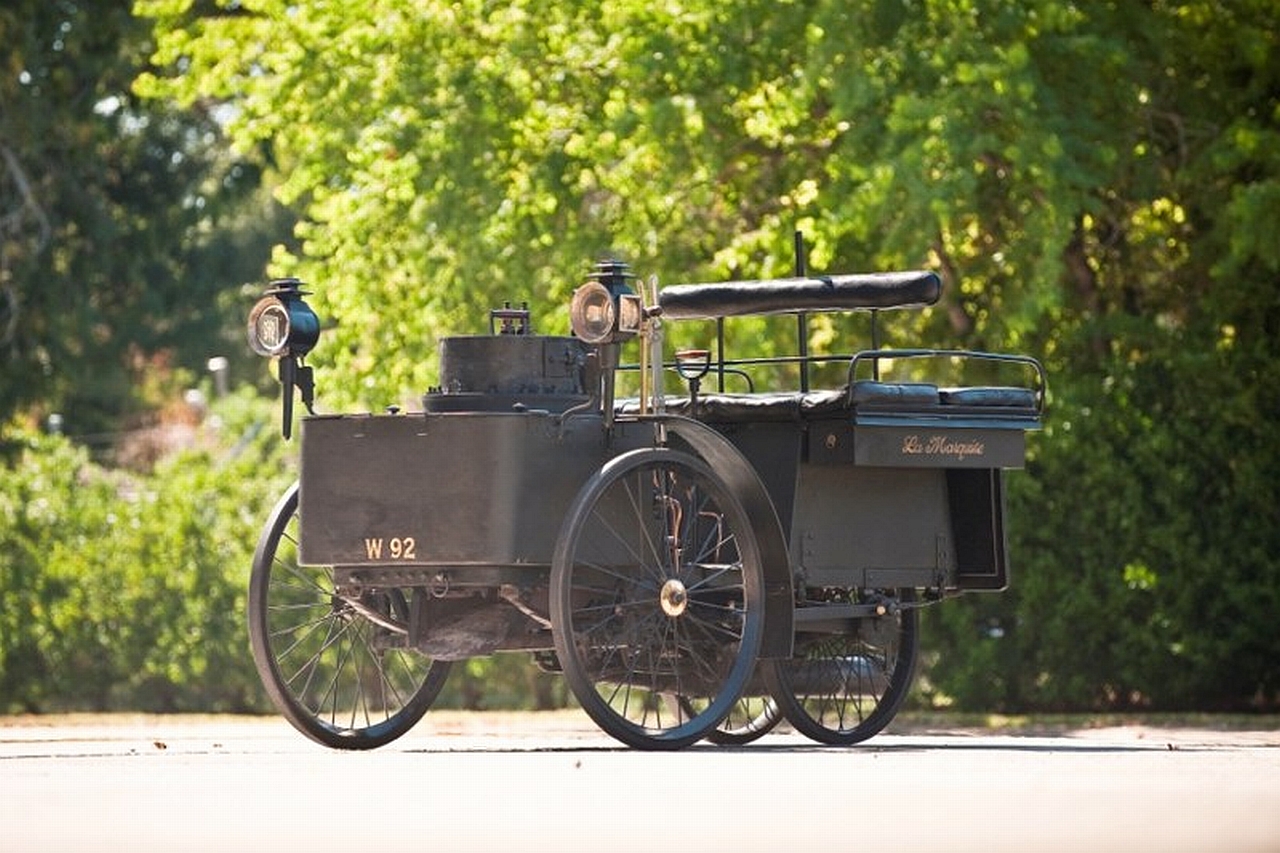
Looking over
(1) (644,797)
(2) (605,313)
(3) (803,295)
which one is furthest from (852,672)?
(1) (644,797)

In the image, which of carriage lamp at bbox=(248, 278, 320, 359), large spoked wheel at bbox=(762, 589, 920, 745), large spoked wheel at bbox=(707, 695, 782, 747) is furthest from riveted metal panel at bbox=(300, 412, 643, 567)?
large spoked wheel at bbox=(707, 695, 782, 747)

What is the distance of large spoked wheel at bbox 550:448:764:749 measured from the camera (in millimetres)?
12883

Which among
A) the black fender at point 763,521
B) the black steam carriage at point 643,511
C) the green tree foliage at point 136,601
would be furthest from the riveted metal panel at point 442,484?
the green tree foliage at point 136,601

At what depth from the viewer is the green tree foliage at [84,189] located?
97.6ft

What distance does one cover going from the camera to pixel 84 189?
32875 mm

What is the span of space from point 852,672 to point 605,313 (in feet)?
8.64

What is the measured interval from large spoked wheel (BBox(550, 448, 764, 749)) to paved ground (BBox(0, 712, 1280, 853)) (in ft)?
1.02

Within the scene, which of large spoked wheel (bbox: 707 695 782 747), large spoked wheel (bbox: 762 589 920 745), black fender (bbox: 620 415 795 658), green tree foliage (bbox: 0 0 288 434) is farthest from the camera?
green tree foliage (bbox: 0 0 288 434)

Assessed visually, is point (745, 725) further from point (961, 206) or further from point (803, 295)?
point (961, 206)

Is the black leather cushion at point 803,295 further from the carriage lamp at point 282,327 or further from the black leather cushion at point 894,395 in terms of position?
the carriage lamp at point 282,327

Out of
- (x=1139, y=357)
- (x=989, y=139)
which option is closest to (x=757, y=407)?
(x=989, y=139)

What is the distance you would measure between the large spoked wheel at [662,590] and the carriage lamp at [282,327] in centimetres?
169

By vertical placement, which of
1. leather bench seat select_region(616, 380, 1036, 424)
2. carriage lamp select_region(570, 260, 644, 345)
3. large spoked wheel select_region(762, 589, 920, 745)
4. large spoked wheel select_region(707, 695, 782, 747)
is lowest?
large spoked wheel select_region(707, 695, 782, 747)

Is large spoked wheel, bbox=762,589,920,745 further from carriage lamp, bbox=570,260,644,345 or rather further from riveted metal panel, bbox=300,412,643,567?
carriage lamp, bbox=570,260,644,345
